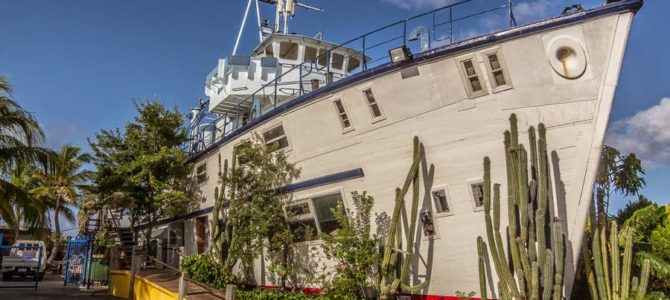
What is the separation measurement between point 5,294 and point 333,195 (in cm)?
Answer: 1144

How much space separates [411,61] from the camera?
10.6 m

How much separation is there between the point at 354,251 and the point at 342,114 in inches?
126

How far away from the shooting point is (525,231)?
864 centimetres

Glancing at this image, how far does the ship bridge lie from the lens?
1669 centimetres

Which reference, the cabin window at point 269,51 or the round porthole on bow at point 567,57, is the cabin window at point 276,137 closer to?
the cabin window at point 269,51

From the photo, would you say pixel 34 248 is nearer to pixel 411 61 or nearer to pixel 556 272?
pixel 411 61

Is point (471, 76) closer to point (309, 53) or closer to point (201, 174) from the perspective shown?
point (309, 53)

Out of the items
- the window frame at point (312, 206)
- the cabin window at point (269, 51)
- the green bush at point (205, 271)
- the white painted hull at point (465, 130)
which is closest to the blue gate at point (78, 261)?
the green bush at point (205, 271)

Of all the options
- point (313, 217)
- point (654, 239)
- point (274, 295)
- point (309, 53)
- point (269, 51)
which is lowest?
point (274, 295)

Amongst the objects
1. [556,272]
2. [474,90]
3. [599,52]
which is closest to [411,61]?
[474,90]

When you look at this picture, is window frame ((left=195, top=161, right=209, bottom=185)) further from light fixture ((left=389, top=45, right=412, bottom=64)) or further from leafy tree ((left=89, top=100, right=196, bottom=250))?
light fixture ((left=389, top=45, right=412, bottom=64))

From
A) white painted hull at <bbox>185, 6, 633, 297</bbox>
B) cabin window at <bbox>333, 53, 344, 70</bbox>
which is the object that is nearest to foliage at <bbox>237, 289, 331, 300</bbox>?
white painted hull at <bbox>185, 6, 633, 297</bbox>

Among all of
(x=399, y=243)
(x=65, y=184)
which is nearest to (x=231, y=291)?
(x=399, y=243)

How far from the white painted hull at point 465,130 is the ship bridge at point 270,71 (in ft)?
15.4
